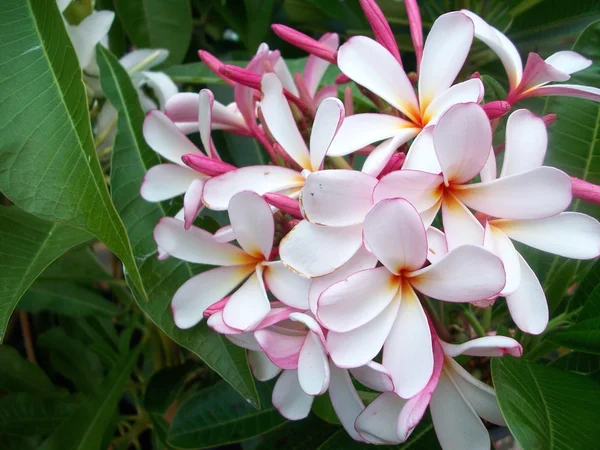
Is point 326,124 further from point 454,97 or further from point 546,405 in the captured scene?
point 546,405

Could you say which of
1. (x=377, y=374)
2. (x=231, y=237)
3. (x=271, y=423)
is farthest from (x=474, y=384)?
(x=271, y=423)

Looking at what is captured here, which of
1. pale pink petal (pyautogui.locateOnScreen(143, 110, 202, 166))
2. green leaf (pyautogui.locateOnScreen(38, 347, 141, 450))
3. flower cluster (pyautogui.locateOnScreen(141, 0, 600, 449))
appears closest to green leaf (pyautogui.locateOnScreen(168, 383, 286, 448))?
green leaf (pyautogui.locateOnScreen(38, 347, 141, 450))

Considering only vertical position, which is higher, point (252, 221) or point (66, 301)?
point (252, 221)

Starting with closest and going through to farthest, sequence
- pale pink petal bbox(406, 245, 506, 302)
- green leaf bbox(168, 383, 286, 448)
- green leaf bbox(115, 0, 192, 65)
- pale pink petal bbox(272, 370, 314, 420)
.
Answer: pale pink petal bbox(406, 245, 506, 302), pale pink petal bbox(272, 370, 314, 420), green leaf bbox(168, 383, 286, 448), green leaf bbox(115, 0, 192, 65)

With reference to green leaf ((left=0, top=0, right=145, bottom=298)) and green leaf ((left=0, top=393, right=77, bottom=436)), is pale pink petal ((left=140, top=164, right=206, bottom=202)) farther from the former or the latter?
green leaf ((left=0, top=393, right=77, bottom=436))

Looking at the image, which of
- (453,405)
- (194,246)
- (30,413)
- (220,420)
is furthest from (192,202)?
(30,413)

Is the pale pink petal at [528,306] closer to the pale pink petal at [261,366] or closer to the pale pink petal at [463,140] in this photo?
the pale pink petal at [463,140]
